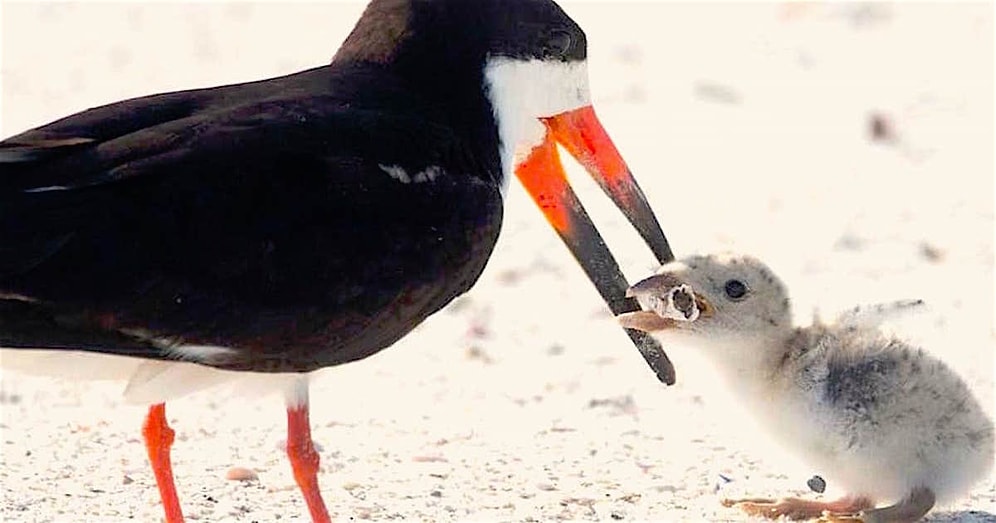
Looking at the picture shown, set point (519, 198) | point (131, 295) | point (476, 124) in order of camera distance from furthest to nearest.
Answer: point (519, 198) → point (476, 124) → point (131, 295)

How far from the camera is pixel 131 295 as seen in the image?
5.09m

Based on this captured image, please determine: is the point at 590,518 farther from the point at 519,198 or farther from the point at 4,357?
the point at 519,198

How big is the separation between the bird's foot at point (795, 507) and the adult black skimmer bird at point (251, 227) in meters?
1.02

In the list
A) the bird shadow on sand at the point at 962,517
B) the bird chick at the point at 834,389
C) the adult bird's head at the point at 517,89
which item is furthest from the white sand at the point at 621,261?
the adult bird's head at the point at 517,89

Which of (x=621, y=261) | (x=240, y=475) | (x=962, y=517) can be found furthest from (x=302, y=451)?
(x=621, y=261)

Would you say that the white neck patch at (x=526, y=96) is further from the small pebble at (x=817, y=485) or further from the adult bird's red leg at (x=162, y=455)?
the small pebble at (x=817, y=485)

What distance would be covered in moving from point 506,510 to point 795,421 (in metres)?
0.83

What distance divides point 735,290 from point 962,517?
35.0 inches

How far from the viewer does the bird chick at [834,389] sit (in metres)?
5.84

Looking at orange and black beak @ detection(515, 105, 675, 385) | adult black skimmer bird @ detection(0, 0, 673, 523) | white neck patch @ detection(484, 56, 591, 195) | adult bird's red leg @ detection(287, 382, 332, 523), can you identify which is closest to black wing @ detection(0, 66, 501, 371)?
adult black skimmer bird @ detection(0, 0, 673, 523)

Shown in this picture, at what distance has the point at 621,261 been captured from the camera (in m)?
8.89

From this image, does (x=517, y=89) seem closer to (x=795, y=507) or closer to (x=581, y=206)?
(x=581, y=206)

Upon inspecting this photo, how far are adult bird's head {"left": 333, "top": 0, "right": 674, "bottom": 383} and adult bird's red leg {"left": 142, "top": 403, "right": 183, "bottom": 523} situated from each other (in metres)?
1.10

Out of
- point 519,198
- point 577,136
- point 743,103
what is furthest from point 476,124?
point 743,103
